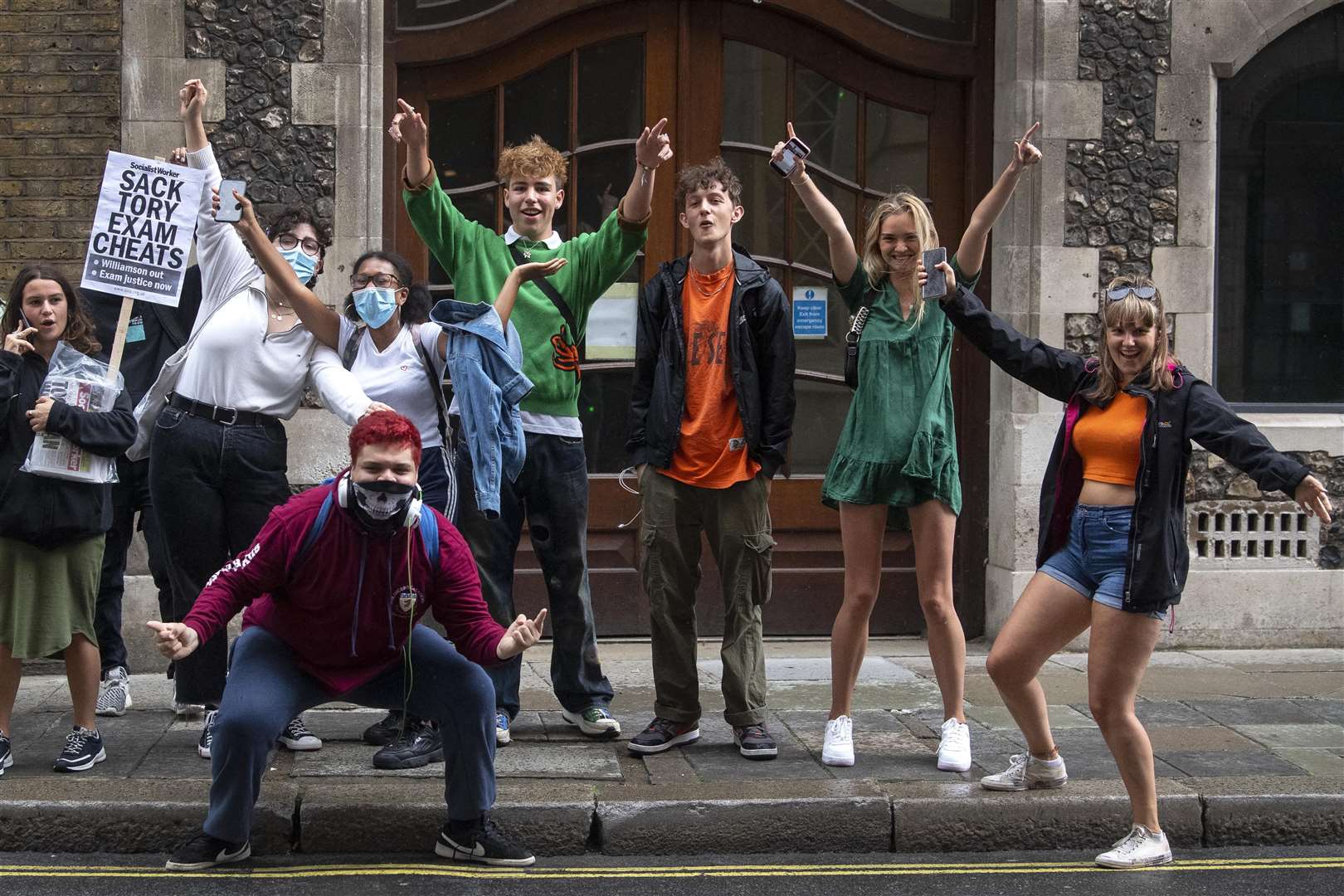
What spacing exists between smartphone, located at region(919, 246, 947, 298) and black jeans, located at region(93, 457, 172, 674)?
139 inches

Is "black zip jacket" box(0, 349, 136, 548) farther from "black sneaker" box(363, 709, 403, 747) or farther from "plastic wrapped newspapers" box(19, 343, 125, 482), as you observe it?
"black sneaker" box(363, 709, 403, 747)

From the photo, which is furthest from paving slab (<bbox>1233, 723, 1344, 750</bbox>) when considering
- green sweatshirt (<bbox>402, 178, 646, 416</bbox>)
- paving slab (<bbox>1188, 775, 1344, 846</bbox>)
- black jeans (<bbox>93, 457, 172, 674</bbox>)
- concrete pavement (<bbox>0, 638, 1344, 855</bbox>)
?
black jeans (<bbox>93, 457, 172, 674</bbox>)

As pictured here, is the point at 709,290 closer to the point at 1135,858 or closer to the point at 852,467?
the point at 852,467

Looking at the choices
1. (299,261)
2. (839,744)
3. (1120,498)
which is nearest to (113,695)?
(299,261)

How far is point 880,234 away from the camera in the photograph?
5.86m

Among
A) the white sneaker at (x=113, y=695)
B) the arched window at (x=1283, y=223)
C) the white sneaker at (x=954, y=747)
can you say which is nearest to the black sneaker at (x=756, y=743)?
the white sneaker at (x=954, y=747)

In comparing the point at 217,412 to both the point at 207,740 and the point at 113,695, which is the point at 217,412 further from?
the point at 113,695

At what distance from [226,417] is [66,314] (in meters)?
0.72

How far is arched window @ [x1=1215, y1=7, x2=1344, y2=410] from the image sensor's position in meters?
8.73

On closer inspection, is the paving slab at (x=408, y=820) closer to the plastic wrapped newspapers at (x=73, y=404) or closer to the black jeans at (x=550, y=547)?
the black jeans at (x=550, y=547)

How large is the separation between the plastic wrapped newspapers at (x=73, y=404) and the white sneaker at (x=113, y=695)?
4.27 ft

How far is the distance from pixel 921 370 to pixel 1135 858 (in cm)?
189

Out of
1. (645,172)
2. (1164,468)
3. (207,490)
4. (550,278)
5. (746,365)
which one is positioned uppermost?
(645,172)

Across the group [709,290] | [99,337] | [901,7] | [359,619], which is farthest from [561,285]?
[901,7]
